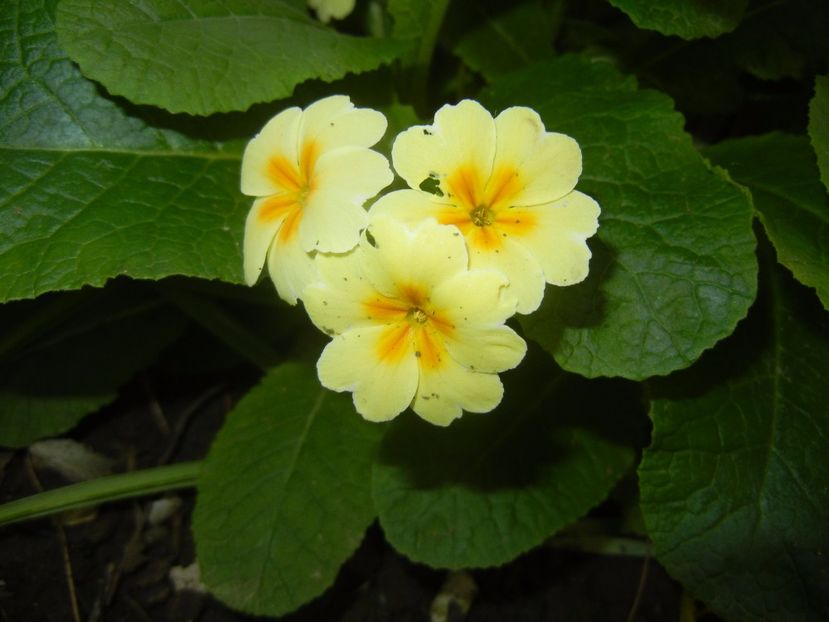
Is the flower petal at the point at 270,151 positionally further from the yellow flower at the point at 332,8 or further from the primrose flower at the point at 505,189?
the yellow flower at the point at 332,8

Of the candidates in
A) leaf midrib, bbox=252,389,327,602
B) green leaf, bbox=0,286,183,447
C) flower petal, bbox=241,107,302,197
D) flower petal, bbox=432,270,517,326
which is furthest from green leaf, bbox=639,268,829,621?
A: green leaf, bbox=0,286,183,447

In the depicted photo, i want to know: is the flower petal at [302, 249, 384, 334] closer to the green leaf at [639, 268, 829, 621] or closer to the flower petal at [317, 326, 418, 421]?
the flower petal at [317, 326, 418, 421]

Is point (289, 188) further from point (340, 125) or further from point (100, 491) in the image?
point (100, 491)

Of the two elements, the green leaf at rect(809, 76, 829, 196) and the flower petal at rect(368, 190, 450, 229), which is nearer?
the flower petal at rect(368, 190, 450, 229)

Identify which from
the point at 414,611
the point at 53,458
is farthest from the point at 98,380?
the point at 414,611

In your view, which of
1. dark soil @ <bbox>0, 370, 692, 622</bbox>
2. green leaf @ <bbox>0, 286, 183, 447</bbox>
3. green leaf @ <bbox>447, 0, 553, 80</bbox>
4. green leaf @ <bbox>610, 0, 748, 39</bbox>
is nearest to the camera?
green leaf @ <bbox>610, 0, 748, 39</bbox>

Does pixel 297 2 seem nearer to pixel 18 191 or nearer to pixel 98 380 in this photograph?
pixel 18 191

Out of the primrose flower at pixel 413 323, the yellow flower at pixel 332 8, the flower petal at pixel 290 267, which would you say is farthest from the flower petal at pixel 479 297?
the yellow flower at pixel 332 8
